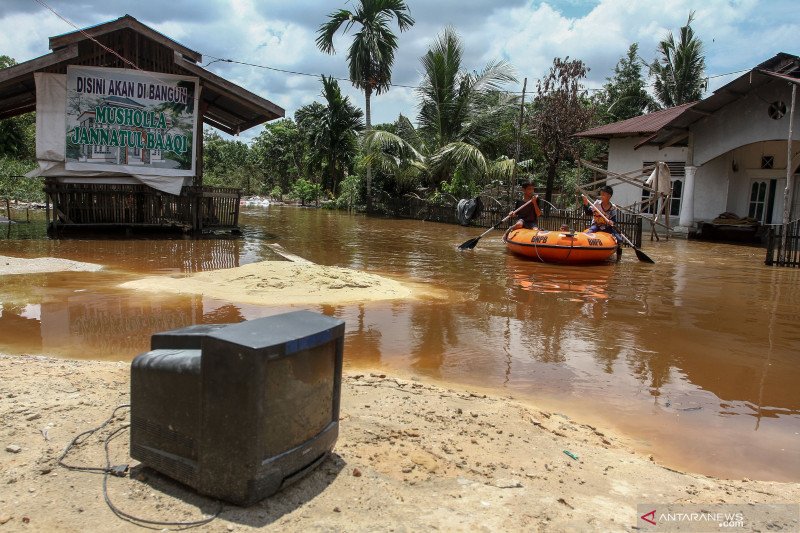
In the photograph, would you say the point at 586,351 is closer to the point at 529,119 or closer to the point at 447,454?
the point at 447,454

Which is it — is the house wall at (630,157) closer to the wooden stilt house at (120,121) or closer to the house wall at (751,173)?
the house wall at (751,173)

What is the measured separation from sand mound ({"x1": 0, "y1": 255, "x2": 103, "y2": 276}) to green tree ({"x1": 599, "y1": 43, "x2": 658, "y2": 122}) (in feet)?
97.8

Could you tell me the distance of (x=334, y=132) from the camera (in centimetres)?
3769

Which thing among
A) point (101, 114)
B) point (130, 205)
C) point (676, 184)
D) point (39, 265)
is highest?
point (101, 114)

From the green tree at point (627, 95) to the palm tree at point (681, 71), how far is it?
874 millimetres

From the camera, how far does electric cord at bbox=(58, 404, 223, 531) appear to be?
254cm

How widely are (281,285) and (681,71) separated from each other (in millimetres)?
31946

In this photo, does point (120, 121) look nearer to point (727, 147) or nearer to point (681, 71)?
point (727, 147)

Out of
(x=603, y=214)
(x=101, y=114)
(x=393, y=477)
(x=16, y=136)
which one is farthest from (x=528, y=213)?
(x=16, y=136)

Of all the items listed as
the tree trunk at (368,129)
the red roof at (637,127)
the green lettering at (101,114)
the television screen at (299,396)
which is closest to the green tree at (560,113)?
the red roof at (637,127)

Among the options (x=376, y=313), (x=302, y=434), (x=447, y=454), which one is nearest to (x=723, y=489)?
(x=447, y=454)

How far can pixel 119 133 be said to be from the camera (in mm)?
15117

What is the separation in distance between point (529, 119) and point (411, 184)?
23.9 feet

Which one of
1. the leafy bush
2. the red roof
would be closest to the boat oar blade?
the red roof
